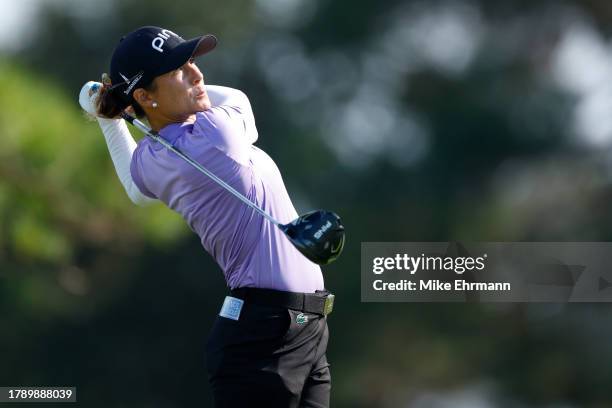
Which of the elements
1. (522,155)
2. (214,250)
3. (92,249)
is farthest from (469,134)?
(214,250)

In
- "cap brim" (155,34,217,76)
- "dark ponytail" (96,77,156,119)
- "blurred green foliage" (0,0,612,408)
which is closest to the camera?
"cap brim" (155,34,217,76)

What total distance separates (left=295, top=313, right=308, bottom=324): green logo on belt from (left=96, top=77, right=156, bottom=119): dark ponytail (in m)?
0.64

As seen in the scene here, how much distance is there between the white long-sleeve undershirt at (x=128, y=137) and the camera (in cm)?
350

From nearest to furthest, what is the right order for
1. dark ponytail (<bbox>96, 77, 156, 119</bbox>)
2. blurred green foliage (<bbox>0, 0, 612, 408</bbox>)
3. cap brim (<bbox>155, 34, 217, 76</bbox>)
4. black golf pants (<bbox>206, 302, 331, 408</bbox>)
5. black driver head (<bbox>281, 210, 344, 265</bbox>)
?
black driver head (<bbox>281, 210, 344, 265</bbox>), black golf pants (<bbox>206, 302, 331, 408</bbox>), cap brim (<bbox>155, 34, 217, 76</bbox>), dark ponytail (<bbox>96, 77, 156, 119</bbox>), blurred green foliage (<bbox>0, 0, 612, 408</bbox>)

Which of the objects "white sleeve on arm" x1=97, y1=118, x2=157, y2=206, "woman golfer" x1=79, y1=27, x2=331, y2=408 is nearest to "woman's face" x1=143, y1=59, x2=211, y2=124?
"woman golfer" x1=79, y1=27, x2=331, y2=408

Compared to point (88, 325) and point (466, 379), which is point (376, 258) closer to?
point (466, 379)

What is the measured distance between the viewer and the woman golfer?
10.7 feet

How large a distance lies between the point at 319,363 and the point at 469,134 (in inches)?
210

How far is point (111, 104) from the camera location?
3.47 m

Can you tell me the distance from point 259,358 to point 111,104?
0.73 metres

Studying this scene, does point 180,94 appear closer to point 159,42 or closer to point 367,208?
point 159,42

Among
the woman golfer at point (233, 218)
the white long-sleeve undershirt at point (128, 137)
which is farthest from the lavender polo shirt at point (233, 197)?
the white long-sleeve undershirt at point (128, 137)

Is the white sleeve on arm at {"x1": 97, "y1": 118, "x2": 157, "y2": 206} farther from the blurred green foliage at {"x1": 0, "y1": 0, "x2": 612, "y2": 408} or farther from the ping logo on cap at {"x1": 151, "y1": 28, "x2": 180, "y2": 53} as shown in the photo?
the blurred green foliage at {"x1": 0, "y1": 0, "x2": 612, "y2": 408}

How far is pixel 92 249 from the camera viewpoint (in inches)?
318
